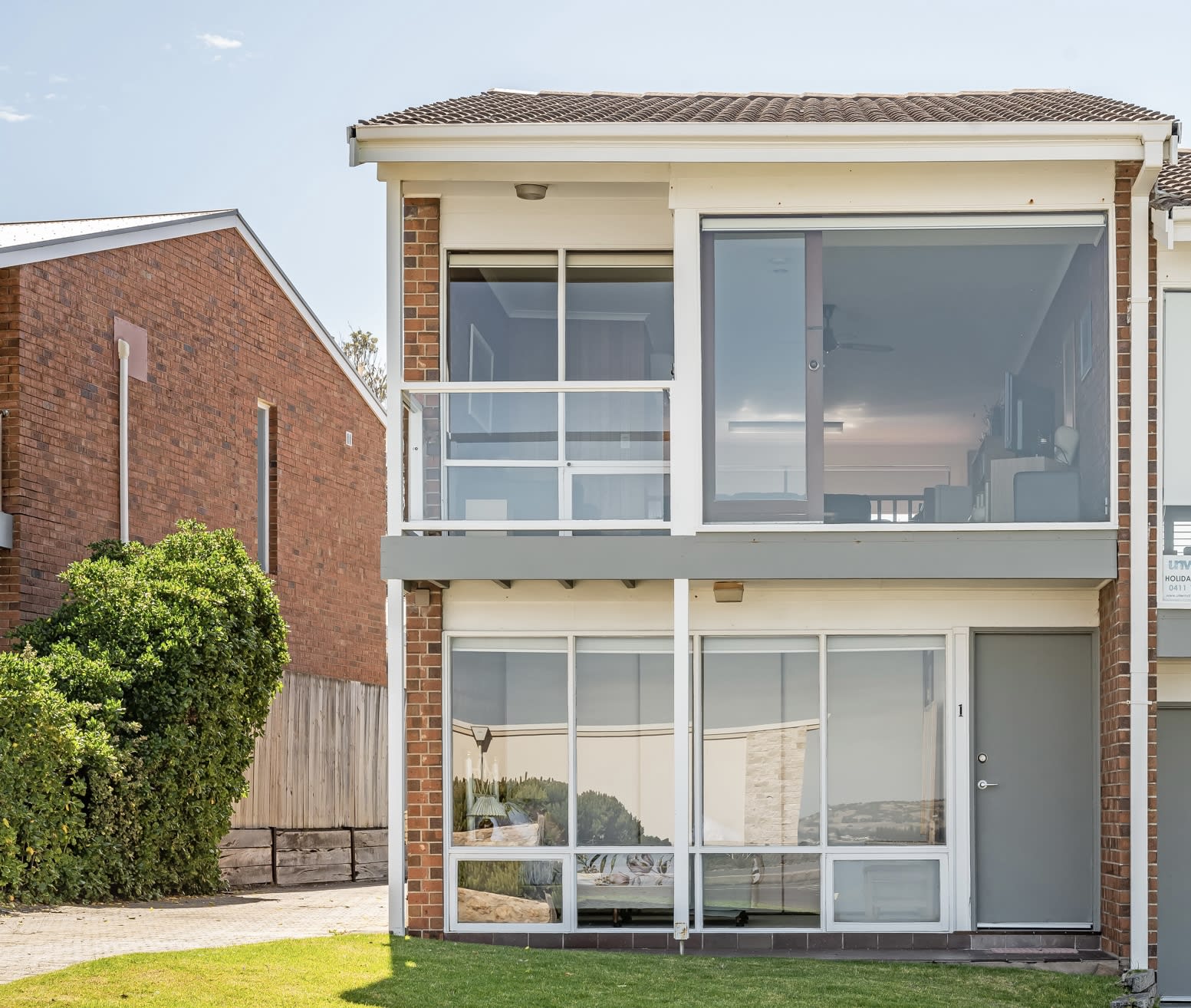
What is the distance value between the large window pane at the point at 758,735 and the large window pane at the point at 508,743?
1149 mm

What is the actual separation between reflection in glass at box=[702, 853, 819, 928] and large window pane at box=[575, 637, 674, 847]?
0.52 meters

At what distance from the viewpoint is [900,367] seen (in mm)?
12031

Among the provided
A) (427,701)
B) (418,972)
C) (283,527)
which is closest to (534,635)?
(427,701)

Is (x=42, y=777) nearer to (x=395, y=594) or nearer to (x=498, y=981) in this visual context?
(x=395, y=594)

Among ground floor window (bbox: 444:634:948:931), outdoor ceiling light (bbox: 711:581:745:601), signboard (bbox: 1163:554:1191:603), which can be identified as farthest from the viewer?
outdoor ceiling light (bbox: 711:581:745:601)

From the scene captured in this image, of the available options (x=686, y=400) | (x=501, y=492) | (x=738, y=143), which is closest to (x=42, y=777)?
(x=501, y=492)

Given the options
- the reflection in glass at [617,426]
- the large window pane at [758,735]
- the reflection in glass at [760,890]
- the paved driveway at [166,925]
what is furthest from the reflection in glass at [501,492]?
the paved driveway at [166,925]

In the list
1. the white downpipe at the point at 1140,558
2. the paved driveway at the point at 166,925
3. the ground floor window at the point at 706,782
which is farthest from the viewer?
the ground floor window at the point at 706,782

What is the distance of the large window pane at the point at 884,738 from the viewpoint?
488 inches

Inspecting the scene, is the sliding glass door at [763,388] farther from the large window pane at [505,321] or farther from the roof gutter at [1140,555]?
the roof gutter at [1140,555]

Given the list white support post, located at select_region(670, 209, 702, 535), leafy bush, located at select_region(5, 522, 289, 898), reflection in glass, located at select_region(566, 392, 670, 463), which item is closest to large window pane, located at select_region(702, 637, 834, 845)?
white support post, located at select_region(670, 209, 702, 535)

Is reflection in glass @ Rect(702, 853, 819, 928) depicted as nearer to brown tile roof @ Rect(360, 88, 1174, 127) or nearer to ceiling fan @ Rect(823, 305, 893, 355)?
ceiling fan @ Rect(823, 305, 893, 355)

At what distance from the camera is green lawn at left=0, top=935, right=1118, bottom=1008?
8945 mm

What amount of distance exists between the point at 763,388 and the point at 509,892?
4296 mm
